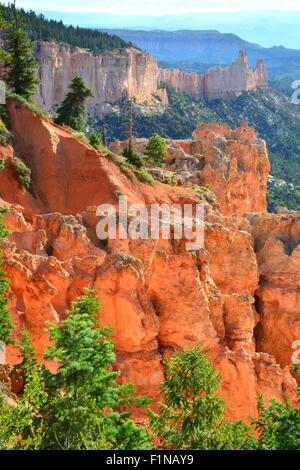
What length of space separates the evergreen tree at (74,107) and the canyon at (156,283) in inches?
316

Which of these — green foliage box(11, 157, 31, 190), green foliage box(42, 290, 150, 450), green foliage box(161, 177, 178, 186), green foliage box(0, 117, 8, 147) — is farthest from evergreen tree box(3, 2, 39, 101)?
green foliage box(42, 290, 150, 450)

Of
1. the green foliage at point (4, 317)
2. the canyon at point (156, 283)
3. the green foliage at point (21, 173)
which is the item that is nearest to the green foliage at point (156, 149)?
the canyon at point (156, 283)

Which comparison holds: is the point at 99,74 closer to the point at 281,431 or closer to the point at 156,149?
the point at 156,149

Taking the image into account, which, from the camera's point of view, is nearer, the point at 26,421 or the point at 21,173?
the point at 26,421

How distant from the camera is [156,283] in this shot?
65.2ft

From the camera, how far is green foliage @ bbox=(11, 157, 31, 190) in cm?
3067

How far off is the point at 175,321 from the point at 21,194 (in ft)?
52.8

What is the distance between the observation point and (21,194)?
30.4 m

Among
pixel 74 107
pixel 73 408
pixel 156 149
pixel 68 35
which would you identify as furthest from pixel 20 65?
pixel 68 35

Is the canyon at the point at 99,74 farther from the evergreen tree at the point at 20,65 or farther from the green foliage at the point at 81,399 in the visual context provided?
the green foliage at the point at 81,399

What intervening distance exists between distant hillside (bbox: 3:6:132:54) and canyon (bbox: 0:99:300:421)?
110089 mm

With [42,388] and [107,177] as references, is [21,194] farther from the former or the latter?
[42,388]

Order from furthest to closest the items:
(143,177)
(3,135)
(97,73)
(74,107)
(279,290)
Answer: (97,73) → (74,107) → (143,177) → (3,135) → (279,290)

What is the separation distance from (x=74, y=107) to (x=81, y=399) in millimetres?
34740
